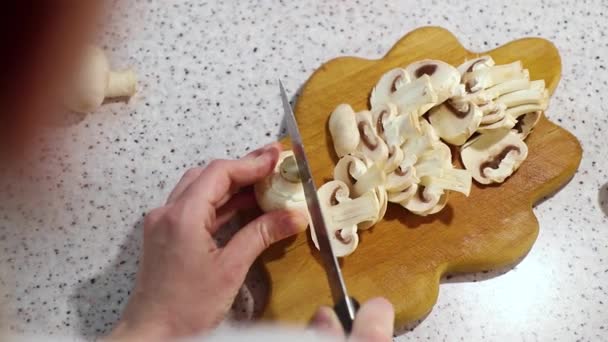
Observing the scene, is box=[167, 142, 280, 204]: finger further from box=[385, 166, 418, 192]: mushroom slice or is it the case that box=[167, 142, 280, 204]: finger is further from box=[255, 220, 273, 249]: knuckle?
box=[385, 166, 418, 192]: mushroom slice

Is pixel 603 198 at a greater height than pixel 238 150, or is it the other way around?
pixel 238 150

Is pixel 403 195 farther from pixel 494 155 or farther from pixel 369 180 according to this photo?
pixel 494 155

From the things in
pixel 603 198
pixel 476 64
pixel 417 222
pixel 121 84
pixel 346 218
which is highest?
pixel 121 84

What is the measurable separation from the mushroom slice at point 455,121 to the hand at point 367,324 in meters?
0.47

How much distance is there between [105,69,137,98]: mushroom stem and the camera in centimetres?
143

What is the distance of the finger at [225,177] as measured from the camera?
1158 mm

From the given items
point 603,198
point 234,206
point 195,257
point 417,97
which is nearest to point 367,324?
point 195,257

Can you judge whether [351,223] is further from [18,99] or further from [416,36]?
[18,99]

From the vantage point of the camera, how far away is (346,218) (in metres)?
1.24

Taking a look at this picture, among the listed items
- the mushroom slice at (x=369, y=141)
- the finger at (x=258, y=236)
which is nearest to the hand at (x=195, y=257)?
the finger at (x=258, y=236)

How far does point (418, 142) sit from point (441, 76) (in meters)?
0.17

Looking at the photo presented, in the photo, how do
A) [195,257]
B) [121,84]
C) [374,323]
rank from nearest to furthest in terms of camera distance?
[374,323], [195,257], [121,84]

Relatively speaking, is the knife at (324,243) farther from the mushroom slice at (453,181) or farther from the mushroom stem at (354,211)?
the mushroom slice at (453,181)

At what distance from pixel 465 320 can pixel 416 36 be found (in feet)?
2.26
